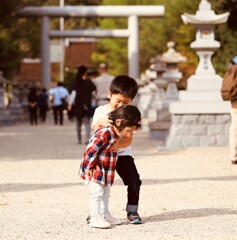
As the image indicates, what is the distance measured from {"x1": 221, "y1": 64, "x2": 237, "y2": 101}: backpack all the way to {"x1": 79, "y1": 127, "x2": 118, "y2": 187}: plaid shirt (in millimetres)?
6798

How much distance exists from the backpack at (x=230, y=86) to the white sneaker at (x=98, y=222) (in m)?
6.97

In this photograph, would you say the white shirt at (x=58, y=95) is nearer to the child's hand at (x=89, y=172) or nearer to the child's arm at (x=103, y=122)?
the child's arm at (x=103, y=122)

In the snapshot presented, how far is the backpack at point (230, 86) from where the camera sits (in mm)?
14633

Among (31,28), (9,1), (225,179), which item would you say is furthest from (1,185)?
(31,28)

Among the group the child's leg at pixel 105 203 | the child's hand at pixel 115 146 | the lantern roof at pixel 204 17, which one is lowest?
the child's leg at pixel 105 203

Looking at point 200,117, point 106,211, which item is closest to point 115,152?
point 106,211

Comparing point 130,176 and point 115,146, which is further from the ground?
point 115,146

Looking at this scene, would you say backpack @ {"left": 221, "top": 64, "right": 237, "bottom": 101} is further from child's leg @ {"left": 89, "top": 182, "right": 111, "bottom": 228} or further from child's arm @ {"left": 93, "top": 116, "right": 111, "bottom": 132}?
child's leg @ {"left": 89, "top": 182, "right": 111, "bottom": 228}

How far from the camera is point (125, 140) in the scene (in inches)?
316

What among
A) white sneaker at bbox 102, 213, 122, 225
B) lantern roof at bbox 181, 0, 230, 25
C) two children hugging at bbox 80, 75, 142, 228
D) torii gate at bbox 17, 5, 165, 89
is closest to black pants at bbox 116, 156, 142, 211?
two children hugging at bbox 80, 75, 142, 228

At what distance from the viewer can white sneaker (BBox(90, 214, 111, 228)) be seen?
7.94 m

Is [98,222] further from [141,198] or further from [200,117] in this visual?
[200,117]

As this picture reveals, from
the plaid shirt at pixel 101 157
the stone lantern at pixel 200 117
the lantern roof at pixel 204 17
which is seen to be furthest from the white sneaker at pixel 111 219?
the lantern roof at pixel 204 17

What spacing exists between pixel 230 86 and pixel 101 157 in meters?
6.90
